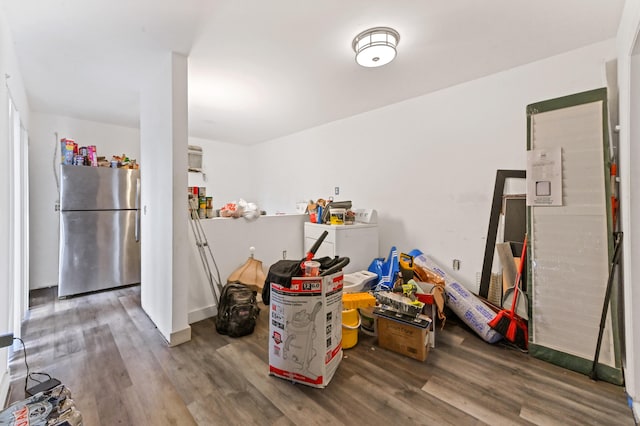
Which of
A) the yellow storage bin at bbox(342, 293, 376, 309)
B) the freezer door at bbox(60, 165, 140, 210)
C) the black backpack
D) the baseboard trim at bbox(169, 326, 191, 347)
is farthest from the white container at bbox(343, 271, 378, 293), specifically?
the freezer door at bbox(60, 165, 140, 210)

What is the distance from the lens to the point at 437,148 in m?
3.14

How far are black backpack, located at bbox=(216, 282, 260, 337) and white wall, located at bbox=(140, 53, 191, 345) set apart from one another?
31cm

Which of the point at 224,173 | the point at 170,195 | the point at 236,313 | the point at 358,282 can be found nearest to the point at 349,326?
the point at 358,282

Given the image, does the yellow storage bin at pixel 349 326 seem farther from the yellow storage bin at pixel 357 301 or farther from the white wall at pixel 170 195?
the white wall at pixel 170 195

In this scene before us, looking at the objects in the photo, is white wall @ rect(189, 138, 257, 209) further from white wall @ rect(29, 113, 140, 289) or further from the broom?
the broom

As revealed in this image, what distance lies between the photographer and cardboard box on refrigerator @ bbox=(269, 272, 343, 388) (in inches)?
67.4

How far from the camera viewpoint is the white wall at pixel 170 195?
2.28m

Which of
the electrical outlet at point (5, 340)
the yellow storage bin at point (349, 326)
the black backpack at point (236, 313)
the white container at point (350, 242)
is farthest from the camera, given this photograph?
the white container at point (350, 242)

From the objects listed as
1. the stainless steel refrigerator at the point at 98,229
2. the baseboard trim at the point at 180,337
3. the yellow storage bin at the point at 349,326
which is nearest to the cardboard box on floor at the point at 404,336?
the yellow storage bin at the point at 349,326

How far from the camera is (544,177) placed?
7.12 ft

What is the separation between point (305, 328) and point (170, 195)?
1.60 meters

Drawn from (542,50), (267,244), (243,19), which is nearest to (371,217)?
(267,244)

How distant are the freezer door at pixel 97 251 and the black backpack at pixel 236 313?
2.28 meters

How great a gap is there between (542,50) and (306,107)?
2.50 m
